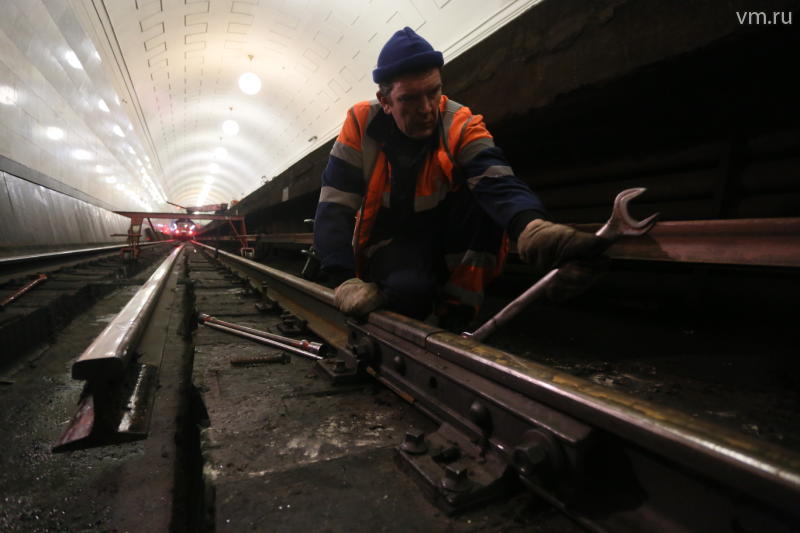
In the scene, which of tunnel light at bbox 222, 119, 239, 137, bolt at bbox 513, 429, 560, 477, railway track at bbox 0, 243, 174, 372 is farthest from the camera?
tunnel light at bbox 222, 119, 239, 137

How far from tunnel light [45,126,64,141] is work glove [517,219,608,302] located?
9.58 m

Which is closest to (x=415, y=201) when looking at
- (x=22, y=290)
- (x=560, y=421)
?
(x=560, y=421)

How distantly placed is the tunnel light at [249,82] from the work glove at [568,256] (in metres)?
11.5

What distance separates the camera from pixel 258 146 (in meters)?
16.7

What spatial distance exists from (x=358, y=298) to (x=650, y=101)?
236 cm

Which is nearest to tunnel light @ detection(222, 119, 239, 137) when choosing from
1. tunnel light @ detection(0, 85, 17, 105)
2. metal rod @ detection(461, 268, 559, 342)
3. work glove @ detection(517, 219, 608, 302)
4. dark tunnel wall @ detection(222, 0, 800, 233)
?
tunnel light @ detection(0, 85, 17, 105)

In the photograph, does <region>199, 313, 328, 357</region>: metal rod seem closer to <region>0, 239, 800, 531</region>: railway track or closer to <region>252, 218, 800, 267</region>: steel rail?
<region>0, 239, 800, 531</region>: railway track

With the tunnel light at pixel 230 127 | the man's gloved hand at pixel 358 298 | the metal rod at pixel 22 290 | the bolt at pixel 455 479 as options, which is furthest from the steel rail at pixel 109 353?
the tunnel light at pixel 230 127

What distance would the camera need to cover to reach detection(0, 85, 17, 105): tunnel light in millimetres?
5386

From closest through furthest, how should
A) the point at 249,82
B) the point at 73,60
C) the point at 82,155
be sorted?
the point at 73,60 → the point at 82,155 → the point at 249,82

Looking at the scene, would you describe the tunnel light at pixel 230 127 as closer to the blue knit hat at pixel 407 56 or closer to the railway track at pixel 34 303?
the railway track at pixel 34 303

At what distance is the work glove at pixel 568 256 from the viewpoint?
4.35 feet

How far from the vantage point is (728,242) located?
6.71 feet

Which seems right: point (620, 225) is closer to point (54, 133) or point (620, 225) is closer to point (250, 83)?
point (54, 133)
